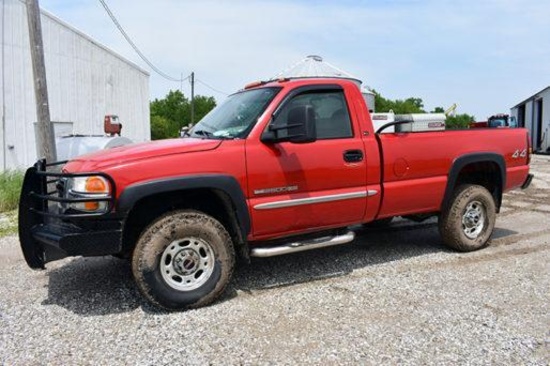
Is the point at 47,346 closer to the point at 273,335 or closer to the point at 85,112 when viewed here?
the point at 273,335

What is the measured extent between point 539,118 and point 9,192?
105 feet

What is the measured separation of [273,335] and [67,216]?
1.90 m

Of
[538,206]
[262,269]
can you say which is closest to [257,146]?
[262,269]

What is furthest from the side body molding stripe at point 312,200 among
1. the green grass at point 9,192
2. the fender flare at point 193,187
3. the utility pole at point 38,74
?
the green grass at point 9,192

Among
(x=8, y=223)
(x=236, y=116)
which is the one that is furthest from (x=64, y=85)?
(x=236, y=116)

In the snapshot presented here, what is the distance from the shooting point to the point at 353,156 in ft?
16.6

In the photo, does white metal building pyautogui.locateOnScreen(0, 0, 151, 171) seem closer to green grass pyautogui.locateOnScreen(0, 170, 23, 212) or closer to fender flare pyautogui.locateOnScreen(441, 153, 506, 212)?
green grass pyautogui.locateOnScreen(0, 170, 23, 212)

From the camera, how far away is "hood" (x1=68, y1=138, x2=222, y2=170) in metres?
4.18

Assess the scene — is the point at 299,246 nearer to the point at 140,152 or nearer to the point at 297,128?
the point at 297,128

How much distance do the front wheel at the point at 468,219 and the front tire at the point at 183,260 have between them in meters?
2.83

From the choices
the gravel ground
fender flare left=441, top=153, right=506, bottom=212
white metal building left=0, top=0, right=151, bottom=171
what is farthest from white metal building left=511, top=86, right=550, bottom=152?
the gravel ground

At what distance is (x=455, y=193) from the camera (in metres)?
6.01

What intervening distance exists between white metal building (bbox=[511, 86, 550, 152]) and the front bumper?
30.5 metres

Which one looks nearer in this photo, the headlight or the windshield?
the headlight
